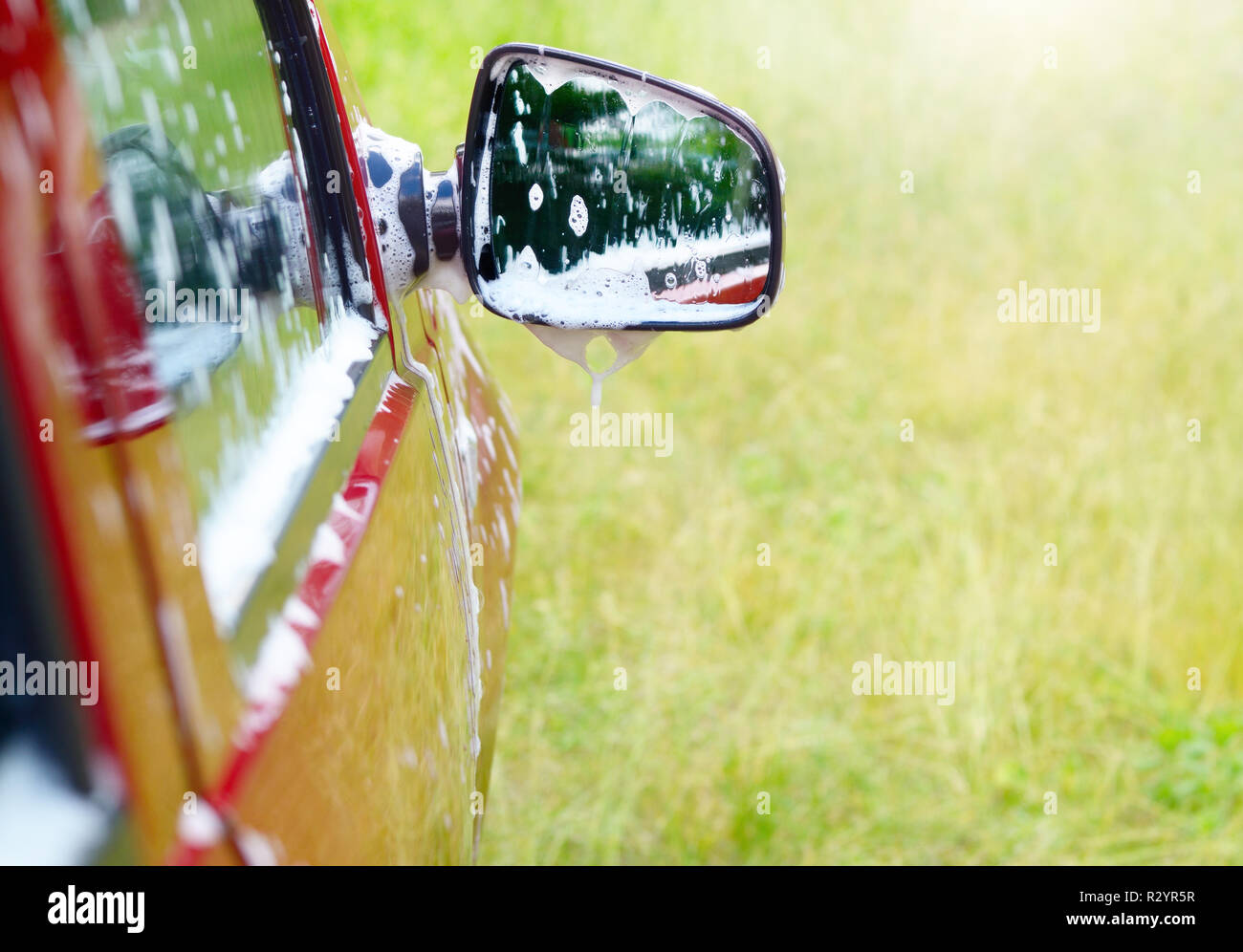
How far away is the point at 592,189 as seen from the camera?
150cm

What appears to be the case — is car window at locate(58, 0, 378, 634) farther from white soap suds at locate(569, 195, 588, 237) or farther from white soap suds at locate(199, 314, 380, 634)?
white soap suds at locate(569, 195, 588, 237)

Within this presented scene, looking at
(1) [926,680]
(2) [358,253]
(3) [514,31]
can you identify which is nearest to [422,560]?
(2) [358,253]

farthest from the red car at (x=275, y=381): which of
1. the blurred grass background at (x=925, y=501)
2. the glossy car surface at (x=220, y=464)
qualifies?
the blurred grass background at (x=925, y=501)

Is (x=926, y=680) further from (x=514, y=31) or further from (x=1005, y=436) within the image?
(x=514, y=31)

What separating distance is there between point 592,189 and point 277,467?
2.21 feet

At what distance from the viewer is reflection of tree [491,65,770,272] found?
1.49 metres

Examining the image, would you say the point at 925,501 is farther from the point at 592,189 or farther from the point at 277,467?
the point at 277,467

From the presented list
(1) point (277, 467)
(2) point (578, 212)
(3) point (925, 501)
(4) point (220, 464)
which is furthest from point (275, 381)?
(3) point (925, 501)

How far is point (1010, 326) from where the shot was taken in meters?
4.79

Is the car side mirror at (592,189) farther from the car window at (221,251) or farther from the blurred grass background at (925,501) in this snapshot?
the blurred grass background at (925,501)

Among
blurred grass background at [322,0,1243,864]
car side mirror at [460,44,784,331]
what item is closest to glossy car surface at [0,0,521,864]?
car side mirror at [460,44,784,331]

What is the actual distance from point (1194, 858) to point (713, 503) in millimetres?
1851

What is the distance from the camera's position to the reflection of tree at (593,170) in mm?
1488

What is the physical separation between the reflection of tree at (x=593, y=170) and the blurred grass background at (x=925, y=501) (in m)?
1.84
